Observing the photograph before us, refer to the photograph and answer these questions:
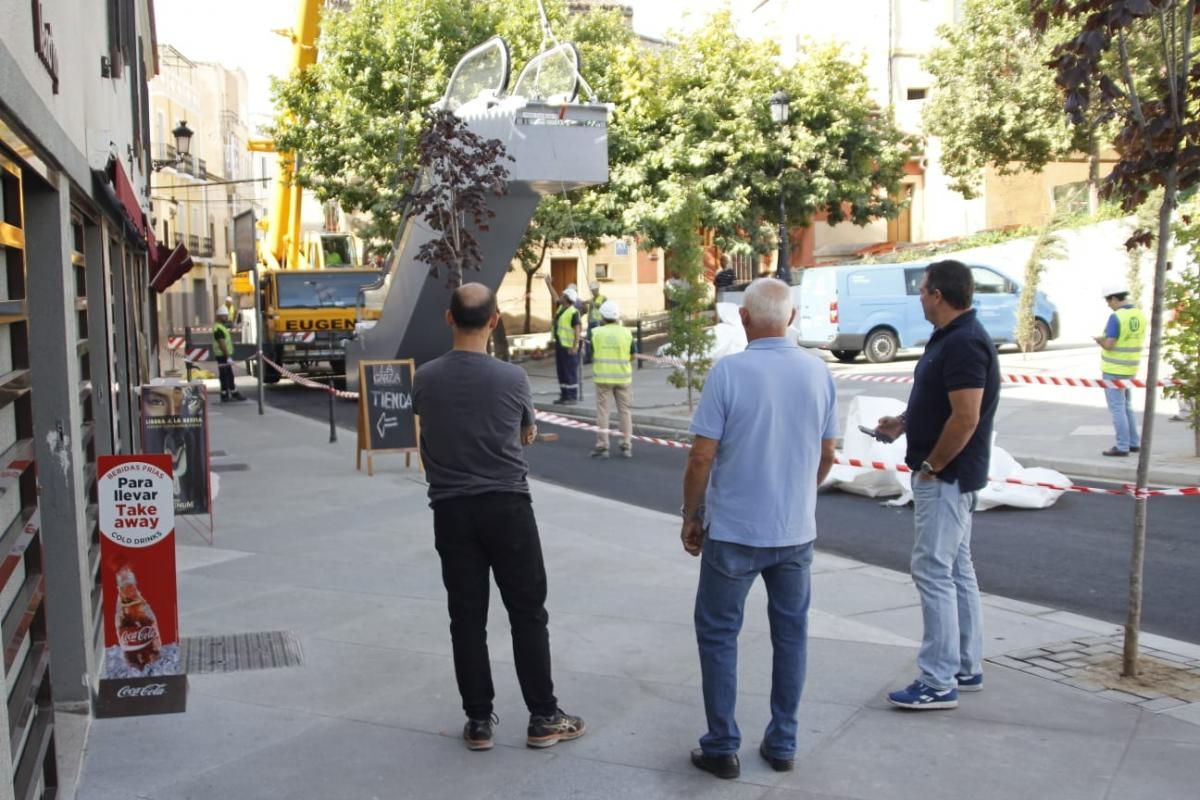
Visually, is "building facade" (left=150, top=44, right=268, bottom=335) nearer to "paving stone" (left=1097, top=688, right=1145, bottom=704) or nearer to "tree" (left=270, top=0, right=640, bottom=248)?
"tree" (left=270, top=0, right=640, bottom=248)

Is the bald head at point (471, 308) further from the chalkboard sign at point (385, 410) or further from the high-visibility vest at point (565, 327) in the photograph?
the high-visibility vest at point (565, 327)

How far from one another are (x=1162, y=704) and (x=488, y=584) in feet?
9.42

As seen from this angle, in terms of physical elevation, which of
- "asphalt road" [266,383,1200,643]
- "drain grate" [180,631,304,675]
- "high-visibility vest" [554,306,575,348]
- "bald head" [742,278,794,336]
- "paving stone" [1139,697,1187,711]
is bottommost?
"asphalt road" [266,383,1200,643]

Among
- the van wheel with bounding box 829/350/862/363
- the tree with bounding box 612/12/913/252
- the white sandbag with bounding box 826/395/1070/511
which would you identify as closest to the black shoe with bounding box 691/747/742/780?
the white sandbag with bounding box 826/395/1070/511

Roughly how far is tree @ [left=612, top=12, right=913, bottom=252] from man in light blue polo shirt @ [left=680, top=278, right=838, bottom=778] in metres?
25.1

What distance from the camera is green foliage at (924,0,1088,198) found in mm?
32062

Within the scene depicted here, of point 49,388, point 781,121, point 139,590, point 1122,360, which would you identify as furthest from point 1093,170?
point 49,388

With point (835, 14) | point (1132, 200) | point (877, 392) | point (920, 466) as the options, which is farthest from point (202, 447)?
point (835, 14)

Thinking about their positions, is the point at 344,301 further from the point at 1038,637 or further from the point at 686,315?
the point at 1038,637

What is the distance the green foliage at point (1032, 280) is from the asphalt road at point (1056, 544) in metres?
12.8

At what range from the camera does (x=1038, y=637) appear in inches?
247

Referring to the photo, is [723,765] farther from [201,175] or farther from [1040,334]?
[201,175]

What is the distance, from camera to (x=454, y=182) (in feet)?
44.3

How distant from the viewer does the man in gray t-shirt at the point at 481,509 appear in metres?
4.63
